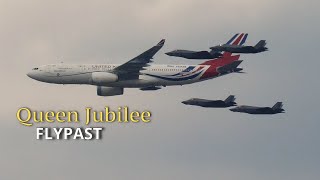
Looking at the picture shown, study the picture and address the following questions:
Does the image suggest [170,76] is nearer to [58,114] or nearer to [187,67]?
[187,67]

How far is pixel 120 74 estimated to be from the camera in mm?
194500

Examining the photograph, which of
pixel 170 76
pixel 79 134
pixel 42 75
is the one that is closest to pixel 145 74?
pixel 170 76

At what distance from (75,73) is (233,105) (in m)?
26.7

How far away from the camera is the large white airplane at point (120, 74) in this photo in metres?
193

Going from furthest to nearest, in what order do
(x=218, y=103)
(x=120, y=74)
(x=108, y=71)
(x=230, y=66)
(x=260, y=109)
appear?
(x=108, y=71)
(x=218, y=103)
(x=260, y=109)
(x=120, y=74)
(x=230, y=66)

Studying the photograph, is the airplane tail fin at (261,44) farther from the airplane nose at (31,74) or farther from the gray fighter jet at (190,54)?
the airplane nose at (31,74)

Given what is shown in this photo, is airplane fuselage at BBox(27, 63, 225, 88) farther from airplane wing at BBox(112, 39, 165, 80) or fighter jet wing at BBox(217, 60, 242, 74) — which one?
fighter jet wing at BBox(217, 60, 242, 74)

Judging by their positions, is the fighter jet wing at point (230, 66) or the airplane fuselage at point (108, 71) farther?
the airplane fuselage at point (108, 71)

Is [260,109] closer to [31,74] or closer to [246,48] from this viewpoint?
[246,48]

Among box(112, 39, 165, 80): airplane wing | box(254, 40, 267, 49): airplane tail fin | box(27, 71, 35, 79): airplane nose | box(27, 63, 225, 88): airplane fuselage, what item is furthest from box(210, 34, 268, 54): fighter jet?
box(27, 71, 35, 79): airplane nose

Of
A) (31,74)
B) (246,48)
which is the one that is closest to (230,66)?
(246,48)

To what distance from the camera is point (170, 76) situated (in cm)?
19638

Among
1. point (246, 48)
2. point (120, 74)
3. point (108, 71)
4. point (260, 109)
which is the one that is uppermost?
point (246, 48)

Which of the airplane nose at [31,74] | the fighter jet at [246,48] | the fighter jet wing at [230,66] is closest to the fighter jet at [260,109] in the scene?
the fighter jet wing at [230,66]
